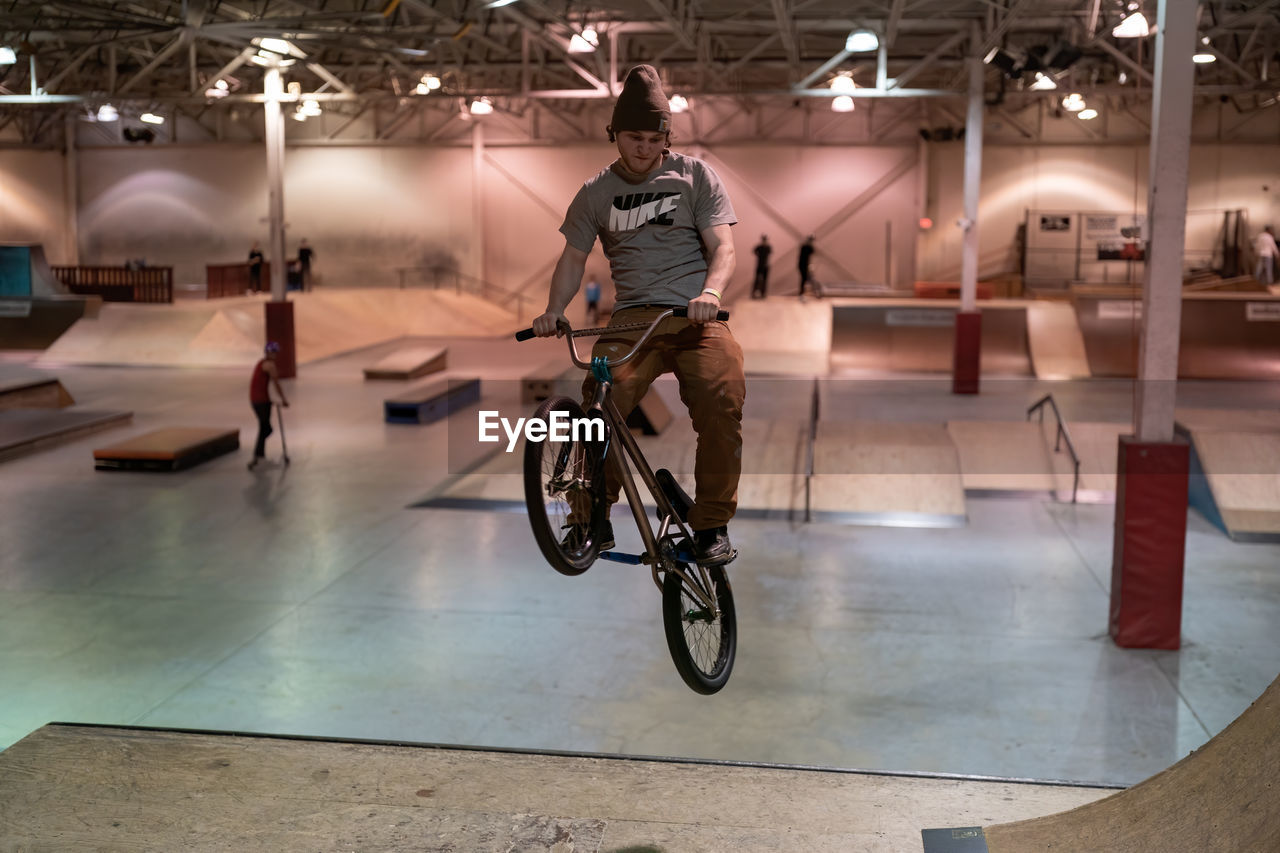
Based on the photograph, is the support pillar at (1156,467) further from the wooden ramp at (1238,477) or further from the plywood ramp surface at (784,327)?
the plywood ramp surface at (784,327)

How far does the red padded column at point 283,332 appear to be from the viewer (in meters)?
25.3

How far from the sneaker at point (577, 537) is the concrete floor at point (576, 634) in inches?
53.2

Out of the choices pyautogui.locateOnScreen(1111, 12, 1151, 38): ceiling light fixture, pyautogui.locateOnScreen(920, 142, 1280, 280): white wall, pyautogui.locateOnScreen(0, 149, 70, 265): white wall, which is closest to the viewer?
pyautogui.locateOnScreen(1111, 12, 1151, 38): ceiling light fixture

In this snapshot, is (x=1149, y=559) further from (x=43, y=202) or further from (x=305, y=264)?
(x=43, y=202)

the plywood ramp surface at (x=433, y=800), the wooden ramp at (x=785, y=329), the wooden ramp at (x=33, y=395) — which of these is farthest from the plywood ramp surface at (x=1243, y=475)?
the wooden ramp at (x=33, y=395)

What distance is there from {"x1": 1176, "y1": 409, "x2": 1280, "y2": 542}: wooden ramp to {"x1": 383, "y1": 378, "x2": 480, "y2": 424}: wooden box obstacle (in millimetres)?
11478

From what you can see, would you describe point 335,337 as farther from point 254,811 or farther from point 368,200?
point 254,811

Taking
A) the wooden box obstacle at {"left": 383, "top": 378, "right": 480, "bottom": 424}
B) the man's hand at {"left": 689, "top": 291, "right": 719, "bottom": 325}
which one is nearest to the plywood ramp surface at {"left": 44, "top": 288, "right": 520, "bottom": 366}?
the wooden box obstacle at {"left": 383, "top": 378, "right": 480, "bottom": 424}

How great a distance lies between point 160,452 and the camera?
16.4 meters

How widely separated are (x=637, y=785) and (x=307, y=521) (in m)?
9.12

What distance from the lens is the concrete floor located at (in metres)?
8.69

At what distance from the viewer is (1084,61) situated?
100 feet

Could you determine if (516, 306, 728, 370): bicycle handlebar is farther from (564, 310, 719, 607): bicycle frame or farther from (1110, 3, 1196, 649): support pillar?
(1110, 3, 1196, 649): support pillar

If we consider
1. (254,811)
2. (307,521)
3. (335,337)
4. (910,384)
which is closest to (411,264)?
(335,337)
